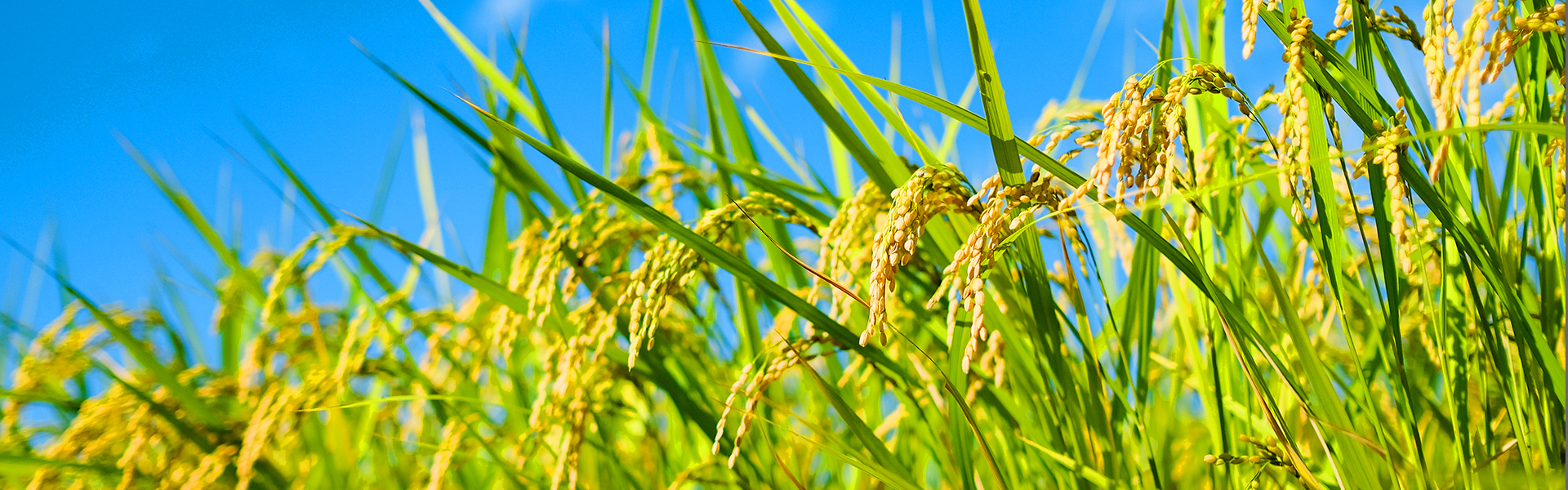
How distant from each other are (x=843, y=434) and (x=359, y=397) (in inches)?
59.1

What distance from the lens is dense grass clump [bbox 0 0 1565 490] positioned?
2.40 ft

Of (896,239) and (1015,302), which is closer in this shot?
(896,239)

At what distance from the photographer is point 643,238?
4.90 ft

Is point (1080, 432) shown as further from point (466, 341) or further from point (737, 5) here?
point (466, 341)

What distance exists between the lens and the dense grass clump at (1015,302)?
2.40ft

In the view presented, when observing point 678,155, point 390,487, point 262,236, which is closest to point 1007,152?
point 678,155

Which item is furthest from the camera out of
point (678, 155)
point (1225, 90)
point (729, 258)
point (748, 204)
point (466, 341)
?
point (466, 341)

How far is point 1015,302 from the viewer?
100 cm

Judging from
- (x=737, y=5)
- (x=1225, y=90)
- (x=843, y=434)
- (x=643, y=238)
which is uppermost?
(x=737, y=5)

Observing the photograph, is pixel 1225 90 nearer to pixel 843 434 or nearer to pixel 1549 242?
pixel 1549 242

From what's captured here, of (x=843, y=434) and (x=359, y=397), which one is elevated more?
(x=359, y=397)

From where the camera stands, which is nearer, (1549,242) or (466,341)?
(1549,242)

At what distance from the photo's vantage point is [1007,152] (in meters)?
0.77

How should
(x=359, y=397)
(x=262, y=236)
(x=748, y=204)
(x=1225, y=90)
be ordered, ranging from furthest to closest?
(x=262, y=236), (x=359, y=397), (x=748, y=204), (x=1225, y=90)
